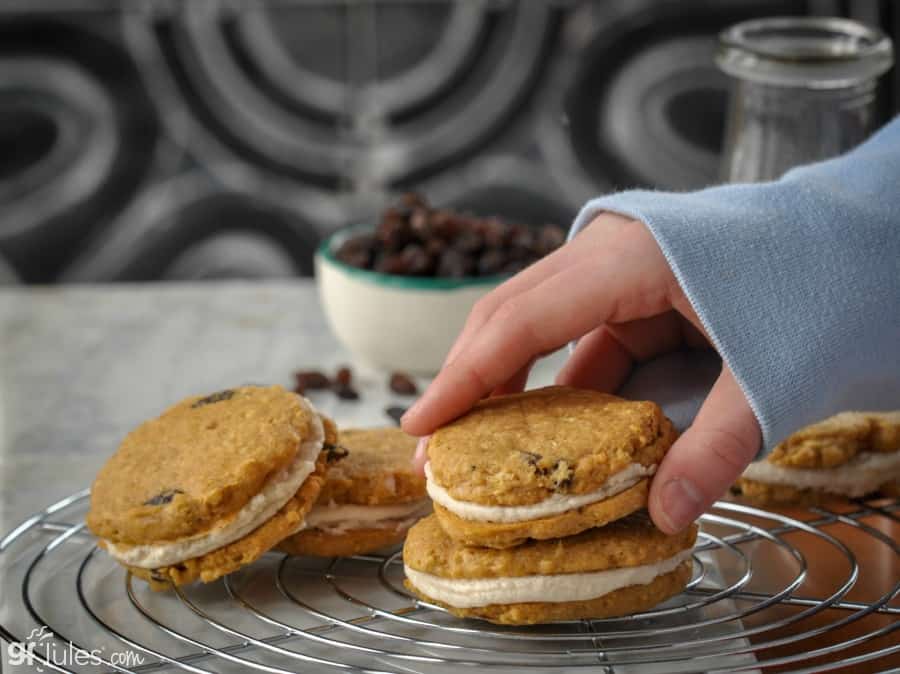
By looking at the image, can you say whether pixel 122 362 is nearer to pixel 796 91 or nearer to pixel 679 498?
pixel 796 91

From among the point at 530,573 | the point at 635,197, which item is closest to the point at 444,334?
the point at 635,197

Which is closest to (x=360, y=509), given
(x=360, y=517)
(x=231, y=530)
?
(x=360, y=517)

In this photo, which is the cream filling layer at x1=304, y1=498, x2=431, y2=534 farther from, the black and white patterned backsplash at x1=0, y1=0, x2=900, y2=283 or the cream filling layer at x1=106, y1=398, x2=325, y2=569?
the black and white patterned backsplash at x1=0, y1=0, x2=900, y2=283

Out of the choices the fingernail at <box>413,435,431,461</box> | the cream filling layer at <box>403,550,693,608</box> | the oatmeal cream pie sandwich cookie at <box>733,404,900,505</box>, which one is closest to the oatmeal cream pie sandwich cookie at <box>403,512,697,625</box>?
the cream filling layer at <box>403,550,693,608</box>

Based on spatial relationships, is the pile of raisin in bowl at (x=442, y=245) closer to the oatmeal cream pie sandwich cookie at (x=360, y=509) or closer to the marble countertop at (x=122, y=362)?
the marble countertop at (x=122, y=362)

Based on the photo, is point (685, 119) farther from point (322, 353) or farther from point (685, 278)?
point (685, 278)

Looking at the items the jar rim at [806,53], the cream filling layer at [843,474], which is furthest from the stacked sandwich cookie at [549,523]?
the jar rim at [806,53]
